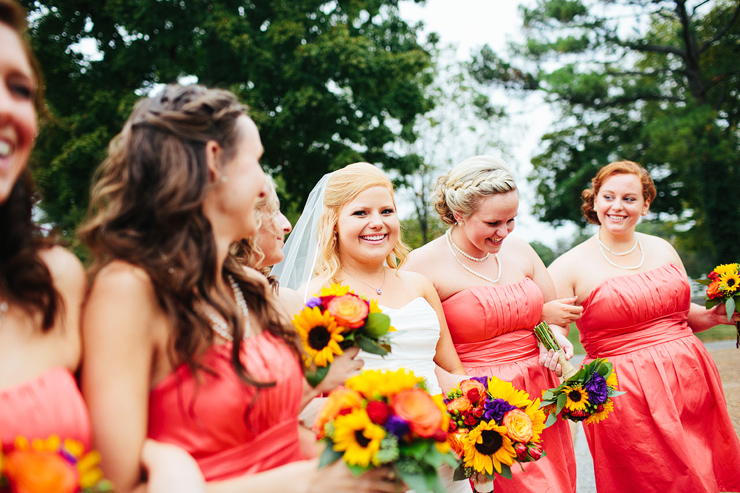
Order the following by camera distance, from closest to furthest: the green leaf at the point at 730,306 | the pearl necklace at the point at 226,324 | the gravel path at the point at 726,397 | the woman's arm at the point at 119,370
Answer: the woman's arm at the point at 119,370 < the pearl necklace at the point at 226,324 < the green leaf at the point at 730,306 < the gravel path at the point at 726,397

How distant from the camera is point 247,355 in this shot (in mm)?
1951

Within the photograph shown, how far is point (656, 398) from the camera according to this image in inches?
170

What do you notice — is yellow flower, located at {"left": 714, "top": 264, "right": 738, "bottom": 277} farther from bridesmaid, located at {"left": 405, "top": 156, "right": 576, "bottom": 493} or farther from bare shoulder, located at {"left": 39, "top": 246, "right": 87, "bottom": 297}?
bare shoulder, located at {"left": 39, "top": 246, "right": 87, "bottom": 297}

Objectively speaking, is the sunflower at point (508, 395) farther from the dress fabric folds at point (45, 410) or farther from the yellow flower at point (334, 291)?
the dress fabric folds at point (45, 410)

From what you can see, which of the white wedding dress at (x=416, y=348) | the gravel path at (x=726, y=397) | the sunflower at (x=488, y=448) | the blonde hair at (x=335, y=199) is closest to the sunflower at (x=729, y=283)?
the gravel path at (x=726, y=397)

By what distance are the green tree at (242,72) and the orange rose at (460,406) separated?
12558 millimetres

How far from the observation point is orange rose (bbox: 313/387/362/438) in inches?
70.2

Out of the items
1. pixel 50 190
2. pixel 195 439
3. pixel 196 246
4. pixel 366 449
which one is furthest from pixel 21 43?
pixel 50 190

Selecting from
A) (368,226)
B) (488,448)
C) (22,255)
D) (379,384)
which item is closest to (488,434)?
(488,448)

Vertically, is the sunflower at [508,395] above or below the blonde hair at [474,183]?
below

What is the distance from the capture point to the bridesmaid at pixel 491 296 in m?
3.89

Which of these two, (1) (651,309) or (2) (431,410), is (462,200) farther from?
(2) (431,410)

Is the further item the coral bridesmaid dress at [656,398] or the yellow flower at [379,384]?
the coral bridesmaid dress at [656,398]

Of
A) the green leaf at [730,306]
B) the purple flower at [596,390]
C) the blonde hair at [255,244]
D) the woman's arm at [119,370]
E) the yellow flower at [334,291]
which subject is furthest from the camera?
the green leaf at [730,306]
